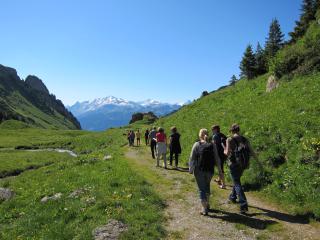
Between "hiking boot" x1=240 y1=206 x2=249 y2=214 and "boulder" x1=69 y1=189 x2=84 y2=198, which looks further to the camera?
"boulder" x1=69 y1=189 x2=84 y2=198

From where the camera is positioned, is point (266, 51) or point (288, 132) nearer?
point (288, 132)

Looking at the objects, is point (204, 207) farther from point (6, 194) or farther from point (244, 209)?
point (6, 194)

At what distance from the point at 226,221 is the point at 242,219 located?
0.70m

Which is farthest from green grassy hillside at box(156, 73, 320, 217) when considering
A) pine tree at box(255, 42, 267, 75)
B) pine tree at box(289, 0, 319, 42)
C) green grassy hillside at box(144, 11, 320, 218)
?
pine tree at box(289, 0, 319, 42)

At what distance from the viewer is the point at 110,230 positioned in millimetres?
13859

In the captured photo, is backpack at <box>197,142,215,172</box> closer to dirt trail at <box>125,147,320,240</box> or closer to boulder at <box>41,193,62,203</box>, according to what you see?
dirt trail at <box>125,147,320,240</box>

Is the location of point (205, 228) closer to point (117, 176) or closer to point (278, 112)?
point (117, 176)

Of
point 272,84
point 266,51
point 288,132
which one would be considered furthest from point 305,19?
point 288,132

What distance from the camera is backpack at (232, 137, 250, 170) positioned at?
15234mm

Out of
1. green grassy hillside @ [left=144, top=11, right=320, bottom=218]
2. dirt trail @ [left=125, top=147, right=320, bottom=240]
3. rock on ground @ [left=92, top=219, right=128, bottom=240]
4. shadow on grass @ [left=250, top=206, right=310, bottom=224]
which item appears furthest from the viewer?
green grassy hillside @ [left=144, top=11, right=320, bottom=218]

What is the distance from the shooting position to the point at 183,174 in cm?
2431

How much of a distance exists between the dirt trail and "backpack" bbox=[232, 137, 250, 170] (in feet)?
6.94

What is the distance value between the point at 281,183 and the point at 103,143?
59848 millimetres

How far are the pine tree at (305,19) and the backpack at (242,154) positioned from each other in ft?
202
